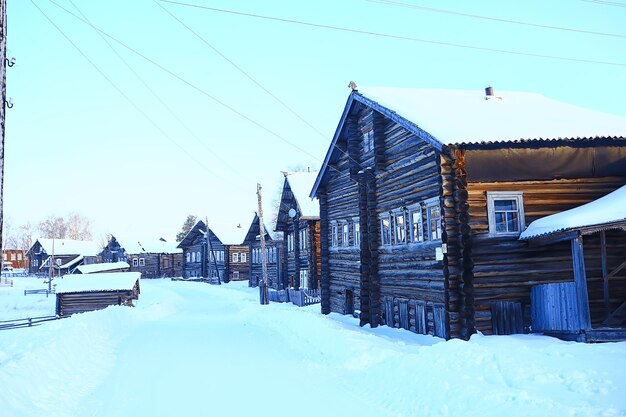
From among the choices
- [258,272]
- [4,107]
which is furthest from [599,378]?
[258,272]

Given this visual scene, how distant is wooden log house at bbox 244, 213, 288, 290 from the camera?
47.4 meters

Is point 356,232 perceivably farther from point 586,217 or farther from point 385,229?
point 586,217

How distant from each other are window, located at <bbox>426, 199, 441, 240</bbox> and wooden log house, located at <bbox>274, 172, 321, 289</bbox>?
18.1 m

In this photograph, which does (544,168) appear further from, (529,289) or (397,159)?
(397,159)

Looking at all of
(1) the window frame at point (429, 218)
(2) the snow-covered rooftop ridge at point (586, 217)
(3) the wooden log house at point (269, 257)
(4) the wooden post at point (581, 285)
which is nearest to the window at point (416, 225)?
(1) the window frame at point (429, 218)

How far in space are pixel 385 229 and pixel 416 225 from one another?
112 inches

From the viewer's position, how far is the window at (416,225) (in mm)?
18109

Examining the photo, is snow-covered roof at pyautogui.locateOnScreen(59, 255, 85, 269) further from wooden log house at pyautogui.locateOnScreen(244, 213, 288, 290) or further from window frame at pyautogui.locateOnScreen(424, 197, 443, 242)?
window frame at pyautogui.locateOnScreen(424, 197, 443, 242)

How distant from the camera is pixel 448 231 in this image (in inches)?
610

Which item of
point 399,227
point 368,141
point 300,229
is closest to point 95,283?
point 300,229

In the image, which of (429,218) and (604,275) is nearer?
(604,275)

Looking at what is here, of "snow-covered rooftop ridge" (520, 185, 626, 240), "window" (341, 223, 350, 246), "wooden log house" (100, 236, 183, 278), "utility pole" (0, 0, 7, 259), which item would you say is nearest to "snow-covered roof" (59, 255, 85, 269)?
"wooden log house" (100, 236, 183, 278)

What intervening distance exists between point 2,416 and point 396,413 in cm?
623

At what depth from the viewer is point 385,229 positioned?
2133cm
